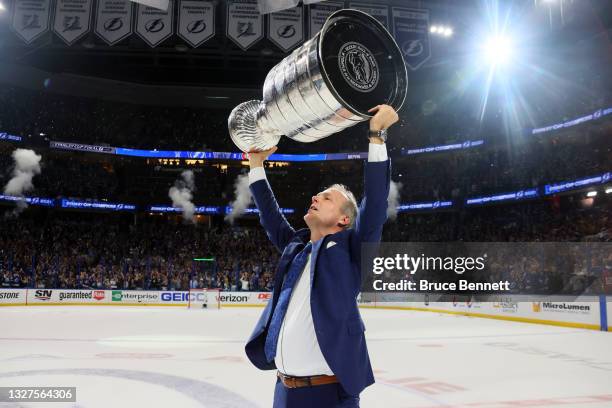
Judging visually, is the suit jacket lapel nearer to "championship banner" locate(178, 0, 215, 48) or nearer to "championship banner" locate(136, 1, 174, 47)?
"championship banner" locate(178, 0, 215, 48)

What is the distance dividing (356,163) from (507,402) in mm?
30442

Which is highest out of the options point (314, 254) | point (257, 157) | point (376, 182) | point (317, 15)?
point (317, 15)

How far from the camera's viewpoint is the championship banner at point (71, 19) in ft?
33.1

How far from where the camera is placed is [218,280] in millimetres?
21750

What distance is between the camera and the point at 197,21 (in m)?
10.7

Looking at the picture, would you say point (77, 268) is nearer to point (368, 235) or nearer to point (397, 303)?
point (397, 303)

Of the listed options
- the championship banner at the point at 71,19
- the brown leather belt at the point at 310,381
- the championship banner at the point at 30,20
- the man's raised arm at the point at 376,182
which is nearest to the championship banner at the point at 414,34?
the championship banner at the point at 71,19

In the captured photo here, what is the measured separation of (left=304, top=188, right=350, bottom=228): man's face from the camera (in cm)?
214

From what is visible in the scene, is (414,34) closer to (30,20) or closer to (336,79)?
(30,20)

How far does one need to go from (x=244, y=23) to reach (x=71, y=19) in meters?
3.49

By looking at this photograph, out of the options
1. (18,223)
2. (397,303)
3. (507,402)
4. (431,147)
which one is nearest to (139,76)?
(18,223)

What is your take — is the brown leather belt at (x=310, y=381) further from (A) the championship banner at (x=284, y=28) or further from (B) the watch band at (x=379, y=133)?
(A) the championship banner at (x=284, y=28)

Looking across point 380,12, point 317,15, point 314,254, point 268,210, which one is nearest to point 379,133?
point 314,254

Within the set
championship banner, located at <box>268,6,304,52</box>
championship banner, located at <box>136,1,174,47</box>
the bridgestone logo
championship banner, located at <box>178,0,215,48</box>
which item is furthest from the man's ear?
the bridgestone logo
